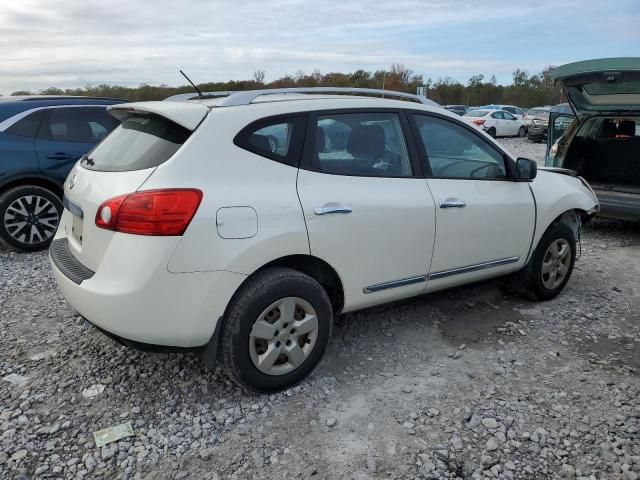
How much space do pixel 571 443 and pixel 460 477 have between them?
68cm

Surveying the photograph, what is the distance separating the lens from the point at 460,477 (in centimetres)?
253

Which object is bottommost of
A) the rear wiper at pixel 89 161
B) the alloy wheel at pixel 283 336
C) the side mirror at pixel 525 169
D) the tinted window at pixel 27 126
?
the alloy wheel at pixel 283 336

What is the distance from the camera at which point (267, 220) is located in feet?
9.32

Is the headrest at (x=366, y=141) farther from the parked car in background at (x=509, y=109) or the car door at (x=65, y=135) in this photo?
the parked car in background at (x=509, y=109)

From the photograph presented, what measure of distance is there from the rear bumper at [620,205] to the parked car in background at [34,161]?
236 inches

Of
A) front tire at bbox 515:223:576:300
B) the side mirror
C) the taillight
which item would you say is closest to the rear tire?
the taillight

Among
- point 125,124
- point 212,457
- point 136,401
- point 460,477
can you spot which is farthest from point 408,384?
point 125,124

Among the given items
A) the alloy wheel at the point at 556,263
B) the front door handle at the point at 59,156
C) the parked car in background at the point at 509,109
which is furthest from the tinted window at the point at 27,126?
the parked car in background at the point at 509,109

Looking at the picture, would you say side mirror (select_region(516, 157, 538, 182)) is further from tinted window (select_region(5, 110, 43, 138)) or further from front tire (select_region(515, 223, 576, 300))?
tinted window (select_region(5, 110, 43, 138))

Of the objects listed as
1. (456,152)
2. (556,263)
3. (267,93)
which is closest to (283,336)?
(267,93)

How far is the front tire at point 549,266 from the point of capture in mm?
4473

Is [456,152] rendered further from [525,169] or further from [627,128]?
[627,128]

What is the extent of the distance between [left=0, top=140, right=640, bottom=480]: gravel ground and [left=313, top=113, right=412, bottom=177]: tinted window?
1.28m

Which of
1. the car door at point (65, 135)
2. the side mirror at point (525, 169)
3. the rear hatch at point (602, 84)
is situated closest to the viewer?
the side mirror at point (525, 169)
